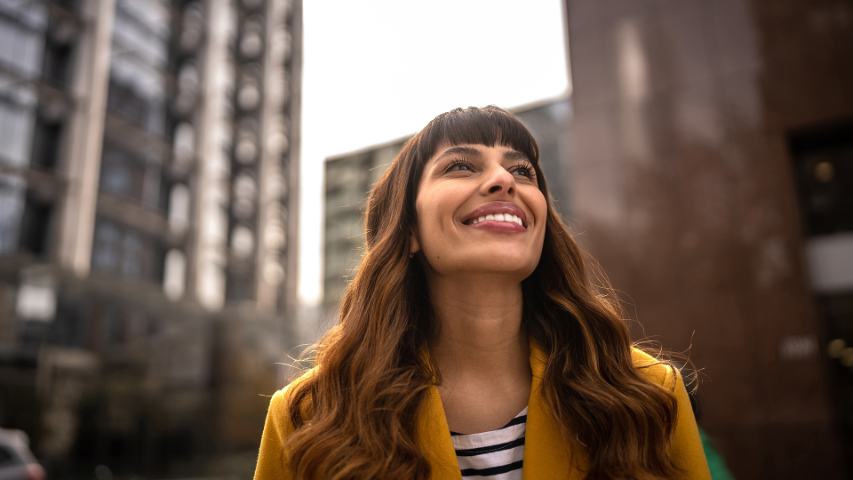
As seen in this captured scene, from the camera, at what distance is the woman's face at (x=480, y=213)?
A: 190 centimetres

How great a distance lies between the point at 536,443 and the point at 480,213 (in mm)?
695

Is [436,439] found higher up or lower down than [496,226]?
lower down

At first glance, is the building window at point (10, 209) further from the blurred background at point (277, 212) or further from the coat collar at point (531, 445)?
the coat collar at point (531, 445)

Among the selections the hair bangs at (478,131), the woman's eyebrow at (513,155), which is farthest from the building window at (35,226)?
the woman's eyebrow at (513,155)

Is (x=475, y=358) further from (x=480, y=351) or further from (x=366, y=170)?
(x=366, y=170)

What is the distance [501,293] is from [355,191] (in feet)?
116

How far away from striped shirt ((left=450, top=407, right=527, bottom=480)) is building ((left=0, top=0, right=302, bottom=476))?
76.9ft

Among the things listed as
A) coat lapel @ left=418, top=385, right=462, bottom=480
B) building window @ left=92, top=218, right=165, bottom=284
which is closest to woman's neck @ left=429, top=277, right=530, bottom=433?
coat lapel @ left=418, top=385, right=462, bottom=480

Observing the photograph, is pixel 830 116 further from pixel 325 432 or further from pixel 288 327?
pixel 288 327

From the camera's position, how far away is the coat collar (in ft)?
5.74

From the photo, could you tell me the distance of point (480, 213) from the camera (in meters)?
1.92

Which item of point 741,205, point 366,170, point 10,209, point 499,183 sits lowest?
point 499,183

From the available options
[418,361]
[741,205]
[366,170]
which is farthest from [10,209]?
[418,361]

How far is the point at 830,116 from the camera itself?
10.1 meters
